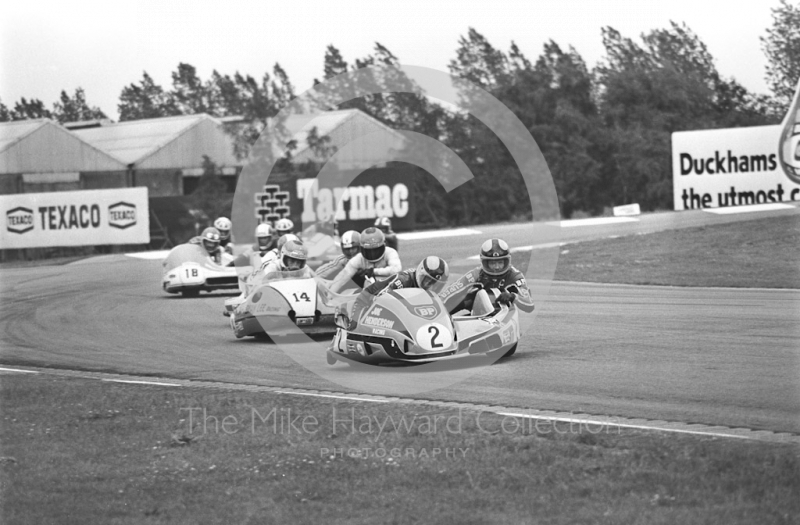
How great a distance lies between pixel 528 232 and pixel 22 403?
23.8 meters

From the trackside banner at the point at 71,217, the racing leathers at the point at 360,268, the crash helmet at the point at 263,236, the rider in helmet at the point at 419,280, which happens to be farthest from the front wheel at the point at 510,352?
the trackside banner at the point at 71,217

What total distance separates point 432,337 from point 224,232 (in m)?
11.5

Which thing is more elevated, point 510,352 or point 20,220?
point 20,220

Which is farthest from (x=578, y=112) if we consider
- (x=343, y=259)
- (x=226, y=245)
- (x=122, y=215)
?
(x=343, y=259)

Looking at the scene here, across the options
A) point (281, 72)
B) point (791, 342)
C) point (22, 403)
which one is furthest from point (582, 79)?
point (22, 403)

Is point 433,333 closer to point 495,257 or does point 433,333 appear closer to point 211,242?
point 495,257

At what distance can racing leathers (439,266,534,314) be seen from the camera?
11406 millimetres

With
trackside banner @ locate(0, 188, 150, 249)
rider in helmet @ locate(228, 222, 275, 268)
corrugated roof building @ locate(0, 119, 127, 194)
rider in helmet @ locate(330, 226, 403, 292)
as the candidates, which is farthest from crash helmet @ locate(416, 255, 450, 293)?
corrugated roof building @ locate(0, 119, 127, 194)

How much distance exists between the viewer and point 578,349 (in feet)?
38.3

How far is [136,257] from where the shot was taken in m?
31.0

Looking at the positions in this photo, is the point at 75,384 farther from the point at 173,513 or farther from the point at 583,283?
the point at 583,283

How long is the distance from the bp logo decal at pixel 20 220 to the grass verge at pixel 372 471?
2431cm

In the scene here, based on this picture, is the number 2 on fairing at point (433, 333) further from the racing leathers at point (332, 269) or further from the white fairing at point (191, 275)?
the white fairing at point (191, 275)

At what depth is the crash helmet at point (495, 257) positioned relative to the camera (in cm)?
1130
